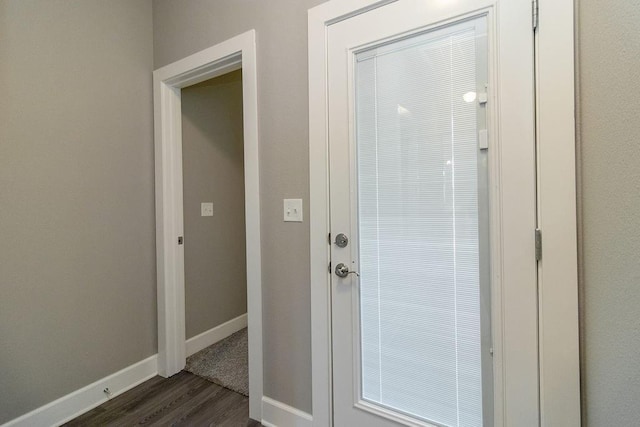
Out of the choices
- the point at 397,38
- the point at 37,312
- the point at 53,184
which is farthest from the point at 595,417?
the point at 53,184

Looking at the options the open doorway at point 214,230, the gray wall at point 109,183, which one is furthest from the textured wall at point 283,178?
the open doorway at point 214,230

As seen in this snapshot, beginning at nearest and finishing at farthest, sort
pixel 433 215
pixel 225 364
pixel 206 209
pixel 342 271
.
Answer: pixel 433 215 → pixel 342 271 → pixel 225 364 → pixel 206 209

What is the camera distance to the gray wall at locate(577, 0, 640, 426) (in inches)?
25.6

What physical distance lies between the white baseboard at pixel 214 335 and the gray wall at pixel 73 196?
329 mm

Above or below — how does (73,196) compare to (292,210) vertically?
above

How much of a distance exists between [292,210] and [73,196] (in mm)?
1377

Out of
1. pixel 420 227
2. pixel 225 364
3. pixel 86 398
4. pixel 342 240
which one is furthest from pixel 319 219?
pixel 86 398

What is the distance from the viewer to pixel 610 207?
0.76 meters

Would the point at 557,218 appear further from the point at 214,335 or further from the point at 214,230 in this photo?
the point at 214,335

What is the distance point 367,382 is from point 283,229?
851mm

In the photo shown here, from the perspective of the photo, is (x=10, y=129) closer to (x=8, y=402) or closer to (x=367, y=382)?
(x=8, y=402)

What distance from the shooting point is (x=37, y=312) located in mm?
1578

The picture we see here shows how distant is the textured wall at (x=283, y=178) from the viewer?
1.47 metres

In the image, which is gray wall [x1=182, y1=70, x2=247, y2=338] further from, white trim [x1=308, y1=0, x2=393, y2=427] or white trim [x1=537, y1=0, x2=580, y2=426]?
white trim [x1=537, y1=0, x2=580, y2=426]
